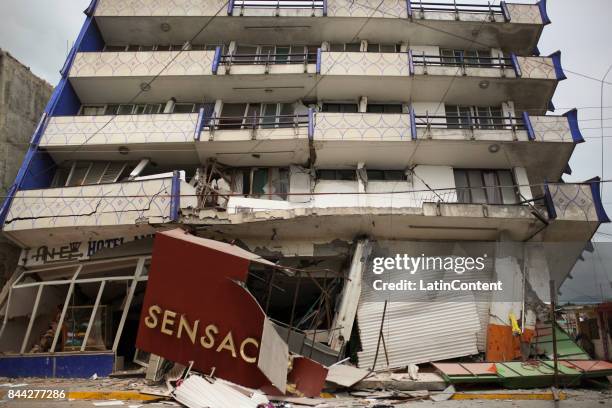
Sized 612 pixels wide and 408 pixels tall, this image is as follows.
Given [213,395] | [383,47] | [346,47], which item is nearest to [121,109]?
[346,47]

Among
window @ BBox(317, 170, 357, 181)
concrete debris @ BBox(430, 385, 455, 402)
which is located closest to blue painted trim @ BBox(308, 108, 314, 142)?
window @ BBox(317, 170, 357, 181)

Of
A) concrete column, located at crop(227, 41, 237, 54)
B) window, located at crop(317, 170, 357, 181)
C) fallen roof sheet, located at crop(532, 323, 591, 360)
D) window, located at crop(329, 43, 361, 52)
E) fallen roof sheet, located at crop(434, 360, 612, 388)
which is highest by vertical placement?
window, located at crop(329, 43, 361, 52)

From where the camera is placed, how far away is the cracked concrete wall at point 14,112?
45.8 ft

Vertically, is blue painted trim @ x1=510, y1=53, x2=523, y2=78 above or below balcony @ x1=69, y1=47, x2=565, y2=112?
above

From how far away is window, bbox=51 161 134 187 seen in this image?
1350cm

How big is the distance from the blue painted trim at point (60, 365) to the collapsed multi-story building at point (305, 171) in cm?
4

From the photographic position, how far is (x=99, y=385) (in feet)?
29.1

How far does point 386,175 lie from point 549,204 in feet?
15.7

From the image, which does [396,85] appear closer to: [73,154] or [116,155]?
[116,155]

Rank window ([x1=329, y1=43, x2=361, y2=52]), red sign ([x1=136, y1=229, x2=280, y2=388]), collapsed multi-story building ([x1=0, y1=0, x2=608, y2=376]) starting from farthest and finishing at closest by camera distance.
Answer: window ([x1=329, y1=43, x2=361, y2=52]) < collapsed multi-story building ([x1=0, y1=0, x2=608, y2=376]) < red sign ([x1=136, y1=229, x2=280, y2=388])

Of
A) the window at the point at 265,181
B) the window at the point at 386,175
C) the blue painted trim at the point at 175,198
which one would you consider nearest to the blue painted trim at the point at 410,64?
the window at the point at 386,175

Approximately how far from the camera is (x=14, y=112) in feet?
47.4

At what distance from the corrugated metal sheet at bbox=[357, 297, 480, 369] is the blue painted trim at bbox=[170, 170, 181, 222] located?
561cm
